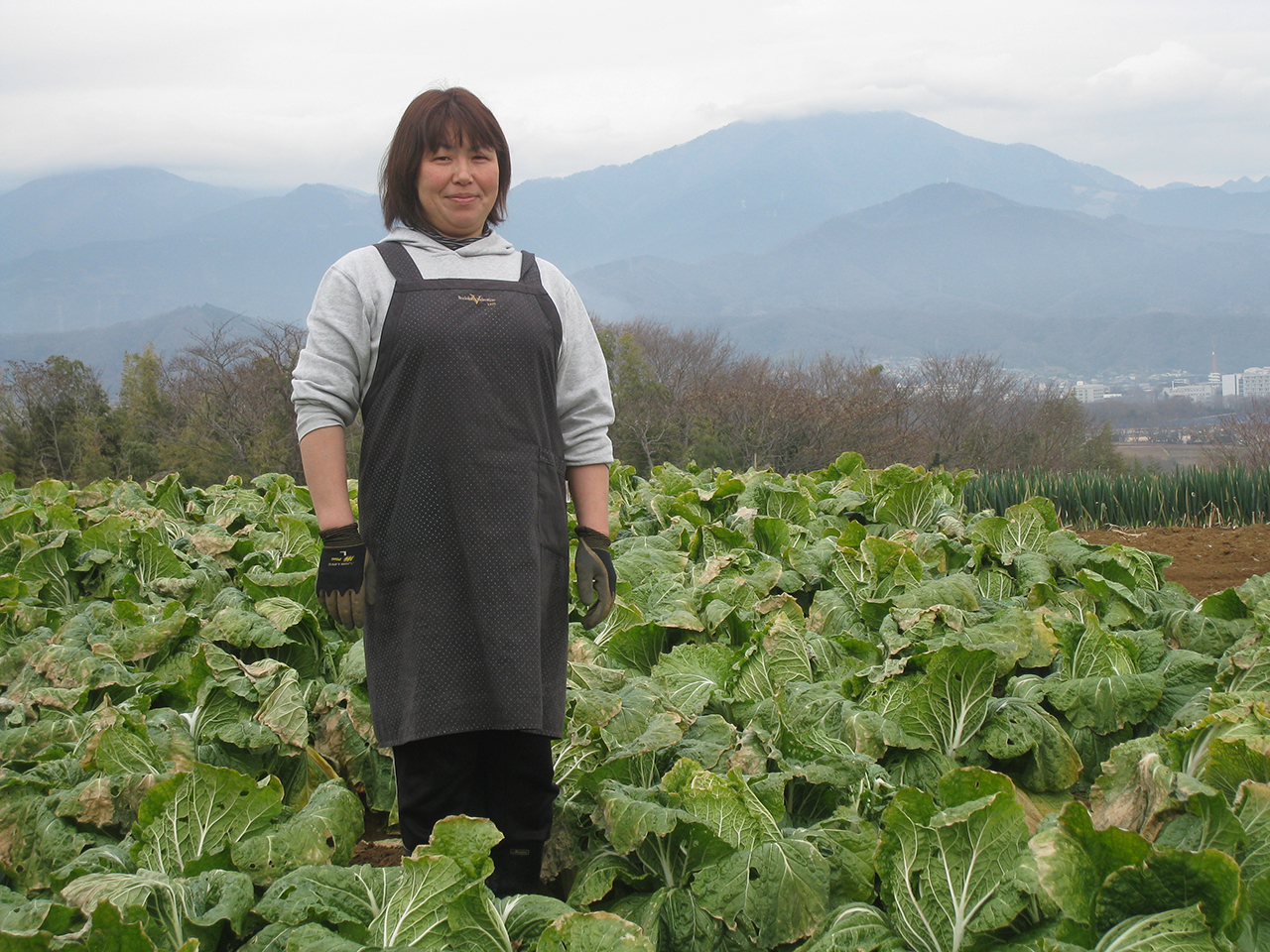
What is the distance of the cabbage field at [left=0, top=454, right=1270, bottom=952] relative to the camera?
2.05 m

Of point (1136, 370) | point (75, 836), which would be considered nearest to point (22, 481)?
point (75, 836)

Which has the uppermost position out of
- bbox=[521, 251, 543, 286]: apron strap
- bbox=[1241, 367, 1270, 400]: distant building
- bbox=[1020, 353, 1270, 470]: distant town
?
bbox=[521, 251, 543, 286]: apron strap

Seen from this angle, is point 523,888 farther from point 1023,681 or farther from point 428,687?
point 1023,681

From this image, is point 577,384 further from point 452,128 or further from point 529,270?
point 452,128

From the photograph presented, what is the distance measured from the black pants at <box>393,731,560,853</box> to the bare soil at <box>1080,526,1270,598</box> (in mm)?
5316

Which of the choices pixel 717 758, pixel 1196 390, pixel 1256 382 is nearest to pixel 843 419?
pixel 717 758

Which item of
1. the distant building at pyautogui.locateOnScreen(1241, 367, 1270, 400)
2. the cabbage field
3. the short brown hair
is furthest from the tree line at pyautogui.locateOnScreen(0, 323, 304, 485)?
the distant building at pyautogui.locateOnScreen(1241, 367, 1270, 400)

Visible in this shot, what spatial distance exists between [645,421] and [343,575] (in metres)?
30.4

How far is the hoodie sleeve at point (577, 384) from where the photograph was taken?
98.6 inches

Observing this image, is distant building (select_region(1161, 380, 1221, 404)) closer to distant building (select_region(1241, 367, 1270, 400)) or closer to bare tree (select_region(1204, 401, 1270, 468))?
distant building (select_region(1241, 367, 1270, 400))

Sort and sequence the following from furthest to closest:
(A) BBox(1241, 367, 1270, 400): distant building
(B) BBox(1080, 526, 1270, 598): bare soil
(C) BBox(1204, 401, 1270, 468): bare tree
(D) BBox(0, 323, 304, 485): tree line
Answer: (A) BBox(1241, 367, 1270, 400): distant building → (D) BBox(0, 323, 304, 485): tree line → (C) BBox(1204, 401, 1270, 468): bare tree → (B) BBox(1080, 526, 1270, 598): bare soil

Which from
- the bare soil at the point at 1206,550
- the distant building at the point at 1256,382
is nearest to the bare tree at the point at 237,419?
the bare soil at the point at 1206,550

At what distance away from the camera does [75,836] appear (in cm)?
265

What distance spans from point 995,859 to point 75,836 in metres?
2.42
